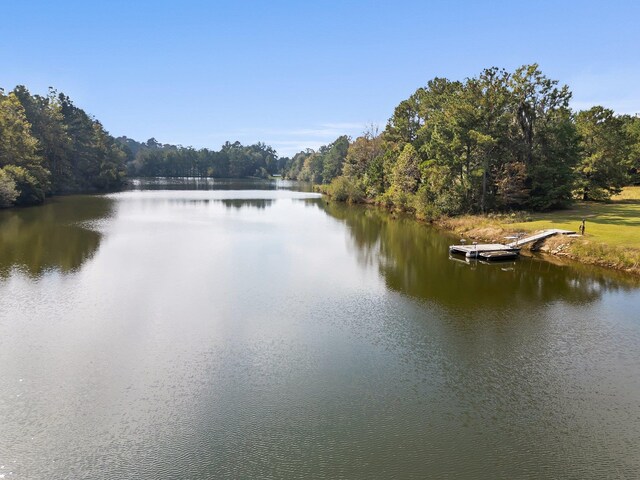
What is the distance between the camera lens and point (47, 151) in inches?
3482

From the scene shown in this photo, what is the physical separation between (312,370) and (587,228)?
109 feet

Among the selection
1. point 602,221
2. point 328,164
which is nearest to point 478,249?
point 602,221

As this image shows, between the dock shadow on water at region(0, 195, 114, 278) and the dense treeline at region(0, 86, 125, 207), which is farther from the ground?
the dense treeline at region(0, 86, 125, 207)

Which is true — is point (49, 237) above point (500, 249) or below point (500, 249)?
above

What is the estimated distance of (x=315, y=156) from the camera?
187m

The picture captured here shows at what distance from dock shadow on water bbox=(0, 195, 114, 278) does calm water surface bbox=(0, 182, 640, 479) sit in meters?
0.46

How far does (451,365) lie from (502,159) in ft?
137

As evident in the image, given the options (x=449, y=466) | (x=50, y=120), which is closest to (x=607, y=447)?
(x=449, y=466)

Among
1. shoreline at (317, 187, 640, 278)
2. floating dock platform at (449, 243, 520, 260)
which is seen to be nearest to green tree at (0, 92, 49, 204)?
shoreline at (317, 187, 640, 278)

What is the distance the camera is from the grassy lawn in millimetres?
35031

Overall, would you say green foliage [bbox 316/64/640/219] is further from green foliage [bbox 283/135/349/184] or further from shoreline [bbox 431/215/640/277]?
green foliage [bbox 283/135/349/184]

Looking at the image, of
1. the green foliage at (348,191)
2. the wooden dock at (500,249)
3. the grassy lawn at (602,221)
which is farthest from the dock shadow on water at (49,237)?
the green foliage at (348,191)

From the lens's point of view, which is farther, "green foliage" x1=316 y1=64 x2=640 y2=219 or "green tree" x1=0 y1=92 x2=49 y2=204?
"green tree" x1=0 y1=92 x2=49 y2=204

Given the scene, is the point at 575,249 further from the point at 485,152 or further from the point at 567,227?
the point at 485,152
